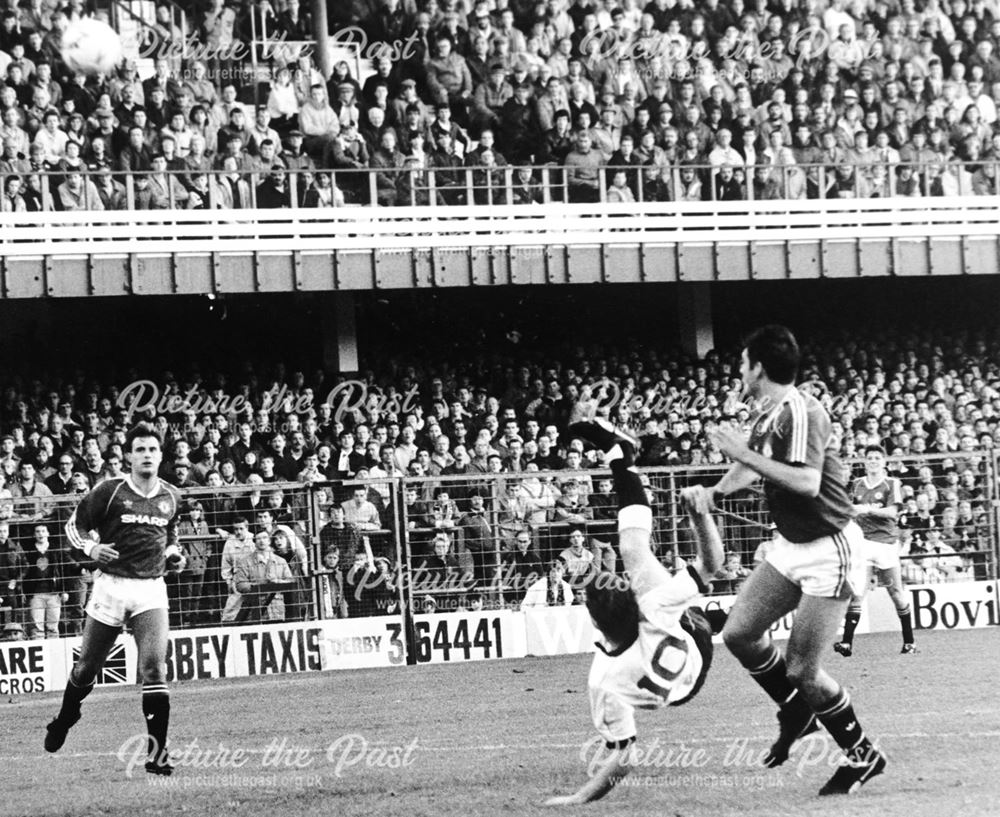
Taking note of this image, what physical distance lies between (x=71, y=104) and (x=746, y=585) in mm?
15096

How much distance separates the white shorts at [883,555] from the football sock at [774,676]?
767cm

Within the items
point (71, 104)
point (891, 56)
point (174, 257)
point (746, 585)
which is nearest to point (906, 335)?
point (891, 56)

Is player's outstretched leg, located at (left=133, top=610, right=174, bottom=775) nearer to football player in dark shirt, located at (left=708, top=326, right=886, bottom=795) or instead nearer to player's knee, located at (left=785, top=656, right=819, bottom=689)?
football player in dark shirt, located at (left=708, top=326, right=886, bottom=795)

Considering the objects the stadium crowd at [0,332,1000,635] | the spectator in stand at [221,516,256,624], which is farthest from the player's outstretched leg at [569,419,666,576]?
the spectator in stand at [221,516,256,624]

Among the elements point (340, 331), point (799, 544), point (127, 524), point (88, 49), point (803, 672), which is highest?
point (88, 49)

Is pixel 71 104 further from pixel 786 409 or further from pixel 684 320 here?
pixel 786 409

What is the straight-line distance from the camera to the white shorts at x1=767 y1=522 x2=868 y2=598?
7.74m

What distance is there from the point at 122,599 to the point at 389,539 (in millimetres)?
7220

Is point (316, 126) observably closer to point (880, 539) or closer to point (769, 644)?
point (880, 539)

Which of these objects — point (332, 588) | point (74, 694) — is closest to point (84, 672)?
point (74, 694)

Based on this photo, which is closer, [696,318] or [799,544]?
[799,544]

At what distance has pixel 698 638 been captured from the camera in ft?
26.1

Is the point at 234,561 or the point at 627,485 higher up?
the point at 627,485

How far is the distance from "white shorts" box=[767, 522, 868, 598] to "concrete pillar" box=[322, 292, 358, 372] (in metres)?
16.0
